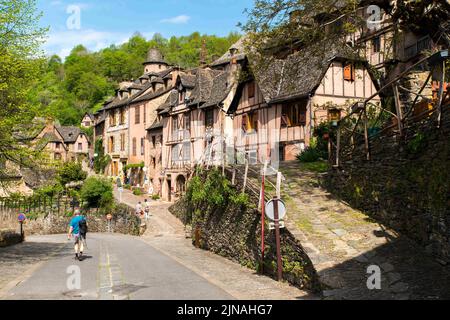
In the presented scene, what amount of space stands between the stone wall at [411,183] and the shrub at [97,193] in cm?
2699

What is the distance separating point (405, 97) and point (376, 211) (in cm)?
692

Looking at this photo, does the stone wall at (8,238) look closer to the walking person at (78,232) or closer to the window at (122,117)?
the walking person at (78,232)

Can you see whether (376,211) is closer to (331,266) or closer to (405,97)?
(331,266)

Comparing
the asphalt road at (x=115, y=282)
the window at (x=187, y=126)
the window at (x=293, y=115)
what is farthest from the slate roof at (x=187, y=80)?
the asphalt road at (x=115, y=282)

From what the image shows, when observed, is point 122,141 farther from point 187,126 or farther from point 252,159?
point 252,159

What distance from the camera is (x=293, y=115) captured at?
24.8m

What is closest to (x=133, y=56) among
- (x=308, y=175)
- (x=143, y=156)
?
(x=143, y=156)

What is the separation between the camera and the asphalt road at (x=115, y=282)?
880cm

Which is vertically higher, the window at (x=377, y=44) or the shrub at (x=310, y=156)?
the window at (x=377, y=44)

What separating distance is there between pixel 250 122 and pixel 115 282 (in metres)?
18.9

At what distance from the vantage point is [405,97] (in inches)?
634

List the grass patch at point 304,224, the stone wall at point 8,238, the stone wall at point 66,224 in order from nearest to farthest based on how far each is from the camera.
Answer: the grass patch at point 304,224 → the stone wall at point 8,238 → the stone wall at point 66,224

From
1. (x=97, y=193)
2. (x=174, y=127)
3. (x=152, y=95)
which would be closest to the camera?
(x=97, y=193)

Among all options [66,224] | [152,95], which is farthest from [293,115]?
[152,95]
